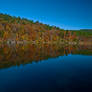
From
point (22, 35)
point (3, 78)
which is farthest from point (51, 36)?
point (3, 78)

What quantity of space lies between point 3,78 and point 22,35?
99291 mm

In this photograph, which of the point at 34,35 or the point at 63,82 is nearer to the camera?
the point at 63,82

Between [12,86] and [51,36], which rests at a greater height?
[51,36]

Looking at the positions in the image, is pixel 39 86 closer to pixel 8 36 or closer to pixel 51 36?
pixel 8 36

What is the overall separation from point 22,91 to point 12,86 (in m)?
1.74

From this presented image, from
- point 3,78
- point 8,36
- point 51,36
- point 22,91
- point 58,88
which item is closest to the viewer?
point 22,91

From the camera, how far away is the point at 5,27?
4560 inches

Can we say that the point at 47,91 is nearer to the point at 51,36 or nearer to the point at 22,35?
the point at 22,35

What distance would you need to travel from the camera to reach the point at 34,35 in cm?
11644

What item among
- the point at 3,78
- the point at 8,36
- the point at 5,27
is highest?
the point at 5,27

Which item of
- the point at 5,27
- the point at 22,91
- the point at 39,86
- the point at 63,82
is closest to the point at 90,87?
the point at 63,82

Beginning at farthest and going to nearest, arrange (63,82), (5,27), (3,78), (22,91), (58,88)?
(5,27), (3,78), (63,82), (58,88), (22,91)

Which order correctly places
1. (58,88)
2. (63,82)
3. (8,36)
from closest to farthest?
(58,88) < (63,82) < (8,36)

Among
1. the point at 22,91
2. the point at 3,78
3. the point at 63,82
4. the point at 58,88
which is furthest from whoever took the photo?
the point at 3,78
